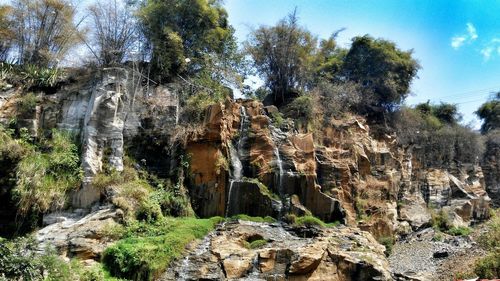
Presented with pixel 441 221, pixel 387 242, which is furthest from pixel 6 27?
pixel 441 221

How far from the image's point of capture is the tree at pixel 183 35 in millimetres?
24125

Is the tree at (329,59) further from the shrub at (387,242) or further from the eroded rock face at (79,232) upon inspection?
the eroded rock face at (79,232)

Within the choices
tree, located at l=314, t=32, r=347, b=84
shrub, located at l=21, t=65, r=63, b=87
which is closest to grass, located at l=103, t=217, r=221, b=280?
shrub, located at l=21, t=65, r=63, b=87

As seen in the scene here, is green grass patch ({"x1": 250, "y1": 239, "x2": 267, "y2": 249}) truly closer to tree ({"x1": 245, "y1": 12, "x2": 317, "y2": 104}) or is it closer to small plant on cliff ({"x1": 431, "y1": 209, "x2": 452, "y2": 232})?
tree ({"x1": 245, "y1": 12, "x2": 317, "y2": 104})

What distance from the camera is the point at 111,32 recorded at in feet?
76.3

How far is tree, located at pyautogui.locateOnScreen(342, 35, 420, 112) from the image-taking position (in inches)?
1319

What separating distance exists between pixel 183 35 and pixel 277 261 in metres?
14.7

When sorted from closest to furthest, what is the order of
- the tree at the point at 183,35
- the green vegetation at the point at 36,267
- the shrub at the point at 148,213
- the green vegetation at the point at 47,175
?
the green vegetation at the point at 36,267
the green vegetation at the point at 47,175
the shrub at the point at 148,213
the tree at the point at 183,35

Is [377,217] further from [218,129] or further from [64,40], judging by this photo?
[64,40]

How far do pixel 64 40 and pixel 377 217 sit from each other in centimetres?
1963

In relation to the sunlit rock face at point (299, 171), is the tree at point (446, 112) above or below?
above

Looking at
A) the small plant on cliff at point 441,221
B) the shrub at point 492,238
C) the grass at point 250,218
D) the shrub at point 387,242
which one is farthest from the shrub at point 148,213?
the small plant on cliff at point 441,221

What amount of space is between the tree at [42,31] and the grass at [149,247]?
1208 centimetres

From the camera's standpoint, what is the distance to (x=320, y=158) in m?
23.7
